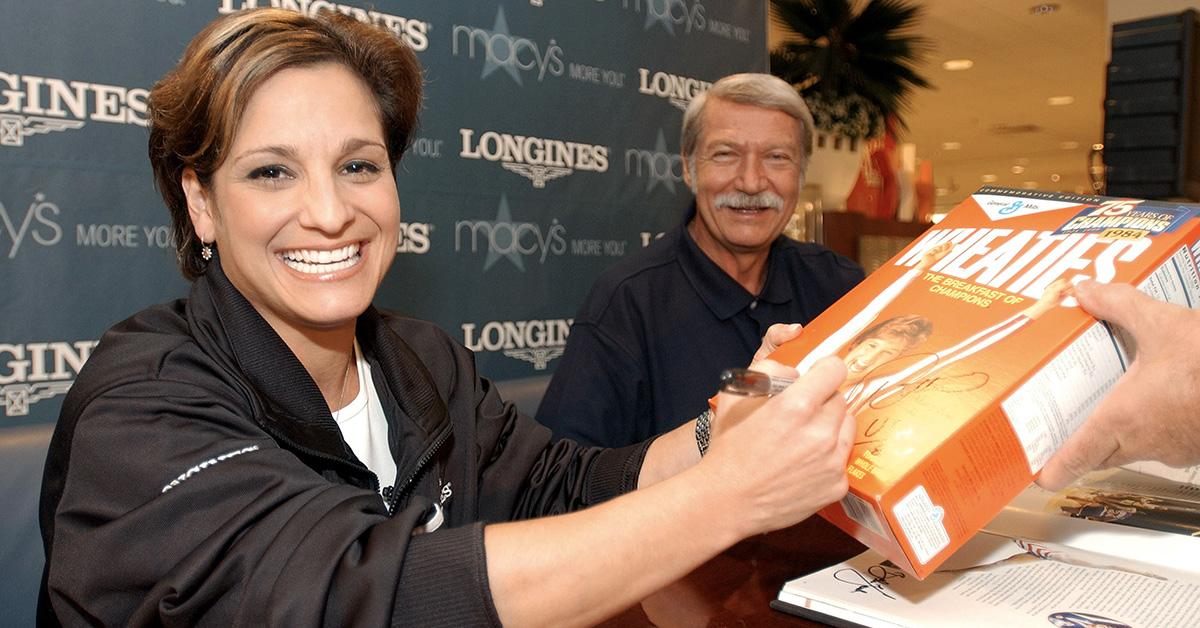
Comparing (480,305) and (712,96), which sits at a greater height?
(712,96)

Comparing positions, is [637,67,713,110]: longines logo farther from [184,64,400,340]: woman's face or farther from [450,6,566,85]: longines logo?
[184,64,400,340]: woman's face

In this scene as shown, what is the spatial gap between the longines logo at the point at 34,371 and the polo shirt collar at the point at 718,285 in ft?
4.85

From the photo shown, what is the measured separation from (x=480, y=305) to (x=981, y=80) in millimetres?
8245

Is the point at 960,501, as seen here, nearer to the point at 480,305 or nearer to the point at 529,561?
the point at 529,561

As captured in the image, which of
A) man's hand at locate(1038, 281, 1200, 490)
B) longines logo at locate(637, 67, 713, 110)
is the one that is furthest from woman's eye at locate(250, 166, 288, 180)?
longines logo at locate(637, 67, 713, 110)

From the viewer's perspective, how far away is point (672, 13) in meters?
3.46

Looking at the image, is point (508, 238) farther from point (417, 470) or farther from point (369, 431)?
point (417, 470)

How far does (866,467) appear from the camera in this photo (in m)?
0.78

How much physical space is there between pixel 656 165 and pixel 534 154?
621 millimetres

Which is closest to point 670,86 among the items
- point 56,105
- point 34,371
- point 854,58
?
point 56,105

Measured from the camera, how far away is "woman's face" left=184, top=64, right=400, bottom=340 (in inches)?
46.8

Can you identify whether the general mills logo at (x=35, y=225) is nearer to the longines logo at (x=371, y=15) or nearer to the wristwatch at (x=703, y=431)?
the longines logo at (x=371, y=15)

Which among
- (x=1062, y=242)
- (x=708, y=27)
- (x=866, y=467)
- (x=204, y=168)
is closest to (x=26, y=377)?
(x=204, y=168)

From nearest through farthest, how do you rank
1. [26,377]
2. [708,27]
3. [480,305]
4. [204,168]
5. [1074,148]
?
[204,168]
[26,377]
[480,305]
[708,27]
[1074,148]
